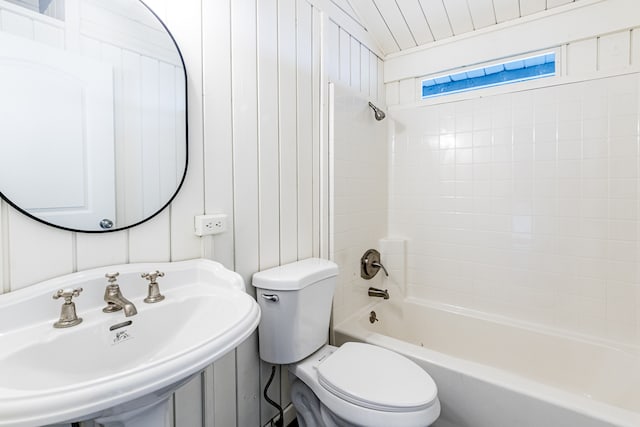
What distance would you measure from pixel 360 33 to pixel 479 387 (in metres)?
2.10

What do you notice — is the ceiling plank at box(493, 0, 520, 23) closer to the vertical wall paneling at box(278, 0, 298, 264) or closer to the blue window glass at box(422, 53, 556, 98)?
the blue window glass at box(422, 53, 556, 98)

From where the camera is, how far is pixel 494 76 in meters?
2.14

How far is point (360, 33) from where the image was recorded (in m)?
2.15

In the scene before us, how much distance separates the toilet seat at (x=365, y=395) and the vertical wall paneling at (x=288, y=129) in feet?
1.73

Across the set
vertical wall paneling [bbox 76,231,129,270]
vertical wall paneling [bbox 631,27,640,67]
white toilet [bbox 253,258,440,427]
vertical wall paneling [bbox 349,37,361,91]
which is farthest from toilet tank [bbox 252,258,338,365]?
vertical wall paneling [bbox 631,27,640,67]

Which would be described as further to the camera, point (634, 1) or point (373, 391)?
point (634, 1)

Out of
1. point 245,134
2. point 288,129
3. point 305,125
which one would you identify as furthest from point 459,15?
point 245,134

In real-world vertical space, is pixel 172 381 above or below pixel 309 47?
below

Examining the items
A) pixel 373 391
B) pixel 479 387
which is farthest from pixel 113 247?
pixel 479 387

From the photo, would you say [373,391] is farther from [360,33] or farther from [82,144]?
[360,33]

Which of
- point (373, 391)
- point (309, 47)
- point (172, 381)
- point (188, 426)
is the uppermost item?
point (309, 47)

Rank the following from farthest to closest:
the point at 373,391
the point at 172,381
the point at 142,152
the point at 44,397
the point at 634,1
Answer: the point at 634,1 < the point at 373,391 < the point at 142,152 < the point at 172,381 < the point at 44,397

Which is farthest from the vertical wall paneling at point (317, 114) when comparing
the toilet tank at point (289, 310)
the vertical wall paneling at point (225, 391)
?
the vertical wall paneling at point (225, 391)

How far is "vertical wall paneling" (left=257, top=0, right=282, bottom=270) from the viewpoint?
58.0 inches
